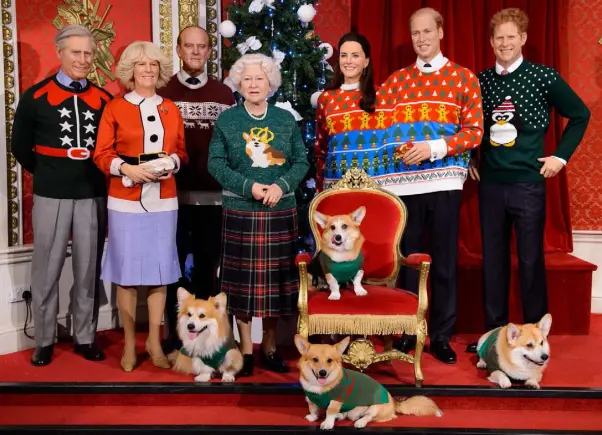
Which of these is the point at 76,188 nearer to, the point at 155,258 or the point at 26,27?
the point at 155,258

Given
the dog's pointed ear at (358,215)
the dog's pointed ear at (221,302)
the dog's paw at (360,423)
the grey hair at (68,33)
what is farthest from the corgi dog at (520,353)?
the grey hair at (68,33)

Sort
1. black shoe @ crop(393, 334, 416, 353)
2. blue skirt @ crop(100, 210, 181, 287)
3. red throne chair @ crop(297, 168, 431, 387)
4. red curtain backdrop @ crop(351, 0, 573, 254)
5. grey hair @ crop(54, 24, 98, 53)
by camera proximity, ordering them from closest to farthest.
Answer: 1. red throne chair @ crop(297, 168, 431, 387)
2. blue skirt @ crop(100, 210, 181, 287)
3. grey hair @ crop(54, 24, 98, 53)
4. black shoe @ crop(393, 334, 416, 353)
5. red curtain backdrop @ crop(351, 0, 573, 254)

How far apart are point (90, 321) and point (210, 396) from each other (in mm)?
1011

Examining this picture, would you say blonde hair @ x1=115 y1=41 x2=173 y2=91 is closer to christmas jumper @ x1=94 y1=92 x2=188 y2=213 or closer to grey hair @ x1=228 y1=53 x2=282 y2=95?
christmas jumper @ x1=94 y1=92 x2=188 y2=213

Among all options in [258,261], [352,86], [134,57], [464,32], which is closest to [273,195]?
[258,261]

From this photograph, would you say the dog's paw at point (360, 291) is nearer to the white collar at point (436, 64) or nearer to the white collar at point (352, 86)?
the white collar at point (352, 86)

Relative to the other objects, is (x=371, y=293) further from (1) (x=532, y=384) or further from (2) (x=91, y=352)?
(2) (x=91, y=352)

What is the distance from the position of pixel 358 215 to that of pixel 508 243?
109 cm

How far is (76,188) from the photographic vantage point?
4.04m

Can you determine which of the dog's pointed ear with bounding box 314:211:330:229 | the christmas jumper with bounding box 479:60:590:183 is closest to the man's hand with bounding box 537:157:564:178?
the christmas jumper with bounding box 479:60:590:183

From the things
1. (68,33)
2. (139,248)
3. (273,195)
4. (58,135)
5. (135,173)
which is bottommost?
(139,248)

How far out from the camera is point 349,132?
4.10 m

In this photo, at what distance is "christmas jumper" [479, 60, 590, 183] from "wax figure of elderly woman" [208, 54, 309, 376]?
120cm

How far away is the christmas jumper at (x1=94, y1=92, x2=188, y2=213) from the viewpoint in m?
3.78
